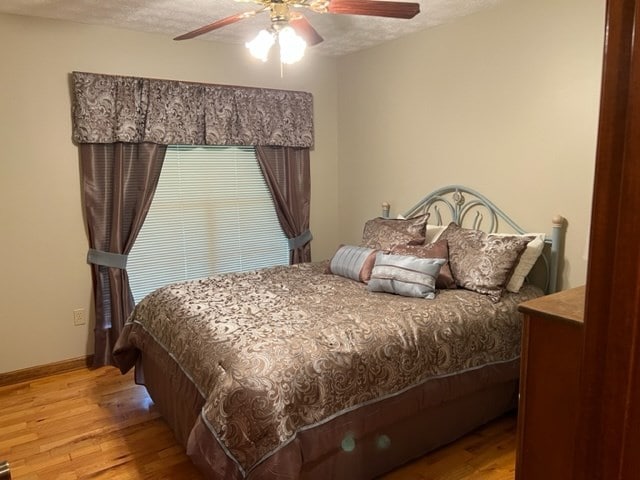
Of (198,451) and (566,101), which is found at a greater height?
(566,101)

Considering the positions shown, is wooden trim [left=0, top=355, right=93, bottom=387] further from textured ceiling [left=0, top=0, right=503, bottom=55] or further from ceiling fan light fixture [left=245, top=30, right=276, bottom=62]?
ceiling fan light fixture [left=245, top=30, right=276, bottom=62]

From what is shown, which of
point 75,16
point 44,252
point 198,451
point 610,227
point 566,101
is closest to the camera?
point 610,227

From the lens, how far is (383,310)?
96.2 inches

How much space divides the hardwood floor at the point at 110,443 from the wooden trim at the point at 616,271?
6.19 feet

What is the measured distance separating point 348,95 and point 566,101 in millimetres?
2103

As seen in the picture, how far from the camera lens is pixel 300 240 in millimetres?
4434

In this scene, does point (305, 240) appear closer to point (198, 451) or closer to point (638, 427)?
point (198, 451)

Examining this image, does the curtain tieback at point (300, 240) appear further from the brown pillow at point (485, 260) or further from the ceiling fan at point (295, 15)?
the ceiling fan at point (295, 15)

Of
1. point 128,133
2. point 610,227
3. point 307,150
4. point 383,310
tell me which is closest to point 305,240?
point 307,150

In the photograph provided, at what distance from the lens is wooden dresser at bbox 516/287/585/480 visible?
1.52 metres

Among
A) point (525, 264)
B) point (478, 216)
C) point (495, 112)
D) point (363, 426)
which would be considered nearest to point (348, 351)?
point (363, 426)

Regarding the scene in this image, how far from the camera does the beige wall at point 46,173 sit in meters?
3.18

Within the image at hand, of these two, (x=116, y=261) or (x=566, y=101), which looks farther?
(x=116, y=261)

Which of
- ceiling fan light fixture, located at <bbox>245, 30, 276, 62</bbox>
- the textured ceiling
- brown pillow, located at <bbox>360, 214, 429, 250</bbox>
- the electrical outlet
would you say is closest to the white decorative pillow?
brown pillow, located at <bbox>360, 214, 429, 250</bbox>
